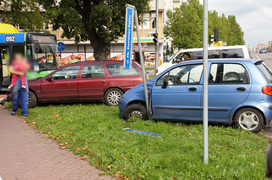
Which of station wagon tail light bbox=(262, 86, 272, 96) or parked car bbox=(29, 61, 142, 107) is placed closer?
station wagon tail light bbox=(262, 86, 272, 96)

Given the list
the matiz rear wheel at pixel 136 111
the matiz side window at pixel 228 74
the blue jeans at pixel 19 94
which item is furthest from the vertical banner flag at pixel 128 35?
the blue jeans at pixel 19 94

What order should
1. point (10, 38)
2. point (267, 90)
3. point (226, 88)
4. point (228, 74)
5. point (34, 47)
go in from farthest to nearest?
point (10, 38), point (34, 47), point (228, 74), point (226, 88), point (267, 90)

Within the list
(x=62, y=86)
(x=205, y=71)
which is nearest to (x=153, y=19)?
(x=62, y=86)

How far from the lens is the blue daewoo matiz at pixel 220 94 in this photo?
5.90 m

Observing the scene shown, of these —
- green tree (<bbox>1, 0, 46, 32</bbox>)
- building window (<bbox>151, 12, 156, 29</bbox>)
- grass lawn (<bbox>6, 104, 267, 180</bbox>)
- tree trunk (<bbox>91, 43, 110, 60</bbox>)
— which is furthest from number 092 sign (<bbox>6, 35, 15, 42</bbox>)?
building window (<bbox>151, 12, 156, 29</bbox>)

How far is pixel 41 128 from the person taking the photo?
709cm

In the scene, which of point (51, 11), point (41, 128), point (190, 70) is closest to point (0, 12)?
point (51, 11)

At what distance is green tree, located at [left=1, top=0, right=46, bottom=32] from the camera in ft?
81.1

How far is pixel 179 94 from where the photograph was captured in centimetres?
650

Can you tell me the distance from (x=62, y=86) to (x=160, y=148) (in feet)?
19.7

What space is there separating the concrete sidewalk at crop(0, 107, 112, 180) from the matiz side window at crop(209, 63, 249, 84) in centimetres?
343

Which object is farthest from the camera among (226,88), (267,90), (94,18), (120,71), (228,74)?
(94,18)

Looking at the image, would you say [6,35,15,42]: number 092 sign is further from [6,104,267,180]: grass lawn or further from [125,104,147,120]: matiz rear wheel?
[125,104,147,120]: matiz rear wheel

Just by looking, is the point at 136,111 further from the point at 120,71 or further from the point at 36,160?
the point at 120,71
